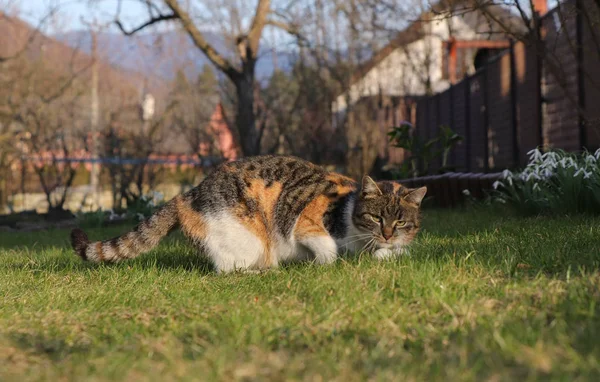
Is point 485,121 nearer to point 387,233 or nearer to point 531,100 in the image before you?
point 531,100

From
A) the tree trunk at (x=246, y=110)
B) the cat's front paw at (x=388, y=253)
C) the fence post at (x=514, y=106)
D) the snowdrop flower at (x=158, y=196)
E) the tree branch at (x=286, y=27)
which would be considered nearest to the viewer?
the cat's front paw at (x=388, y=253)

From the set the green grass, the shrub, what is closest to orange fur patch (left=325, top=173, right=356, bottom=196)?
the green grass

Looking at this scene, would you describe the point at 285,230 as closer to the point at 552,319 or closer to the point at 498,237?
the point at 498,237

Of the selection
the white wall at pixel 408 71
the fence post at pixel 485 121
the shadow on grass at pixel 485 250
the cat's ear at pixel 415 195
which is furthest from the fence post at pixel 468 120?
the cat's ear at pixel 415 195

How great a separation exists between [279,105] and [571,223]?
13856 millimetres

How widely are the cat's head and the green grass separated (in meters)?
0.21

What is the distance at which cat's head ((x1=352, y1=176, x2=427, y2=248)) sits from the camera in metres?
4.88

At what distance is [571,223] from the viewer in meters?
5.94

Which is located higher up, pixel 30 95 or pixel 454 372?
pixel 30 95

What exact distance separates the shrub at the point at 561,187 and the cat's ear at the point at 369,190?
255 centimetres

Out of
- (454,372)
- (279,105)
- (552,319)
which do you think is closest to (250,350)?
(454,372)

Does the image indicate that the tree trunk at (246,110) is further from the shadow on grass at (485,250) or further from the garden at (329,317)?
the garden at (329,317)

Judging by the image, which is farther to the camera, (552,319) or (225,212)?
(225,212)

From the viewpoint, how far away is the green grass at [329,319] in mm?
2363
